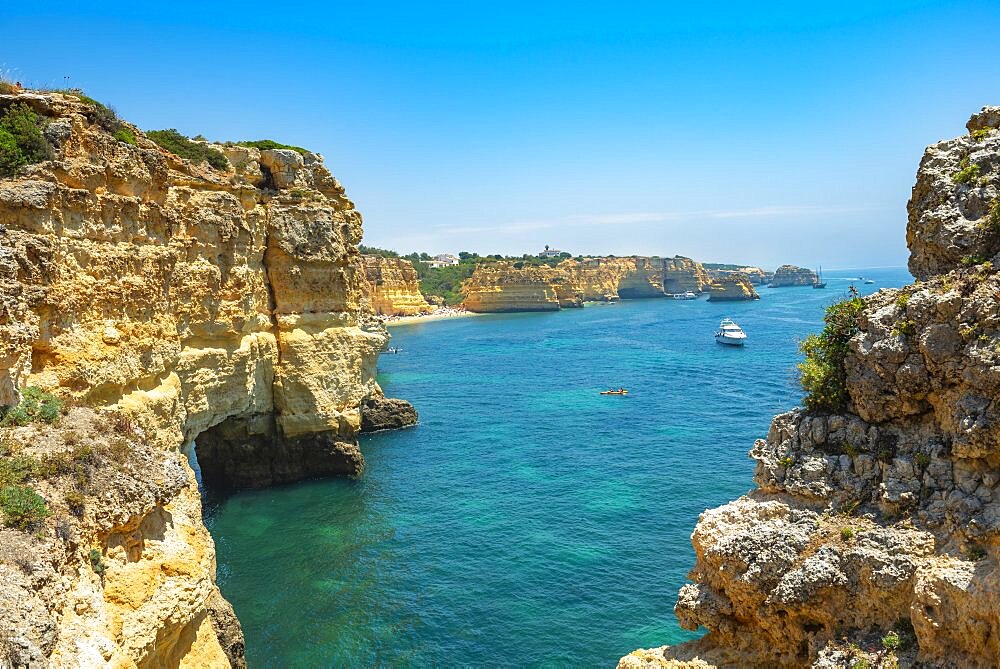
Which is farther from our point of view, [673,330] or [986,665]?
[673,330]

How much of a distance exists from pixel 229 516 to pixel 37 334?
18851 millimetres

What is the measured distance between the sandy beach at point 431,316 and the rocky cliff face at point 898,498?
370ft

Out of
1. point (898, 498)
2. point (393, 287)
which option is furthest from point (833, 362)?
point (393, 287)

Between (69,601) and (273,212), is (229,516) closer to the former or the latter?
(273,212)

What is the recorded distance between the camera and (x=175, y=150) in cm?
2755

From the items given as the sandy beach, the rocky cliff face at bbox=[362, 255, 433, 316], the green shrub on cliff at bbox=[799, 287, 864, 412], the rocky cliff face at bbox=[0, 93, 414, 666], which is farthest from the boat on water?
the green shrub on cliff at bbox=[799, 287, 864, 412]

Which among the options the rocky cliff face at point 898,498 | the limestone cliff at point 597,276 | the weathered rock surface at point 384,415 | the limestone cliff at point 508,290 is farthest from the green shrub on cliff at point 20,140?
the limestone cliff at point 597,276

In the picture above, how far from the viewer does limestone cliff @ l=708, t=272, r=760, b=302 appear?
180000 mm

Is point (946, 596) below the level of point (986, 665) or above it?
above

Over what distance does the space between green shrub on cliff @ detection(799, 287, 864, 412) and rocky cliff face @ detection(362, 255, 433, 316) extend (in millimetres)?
116113

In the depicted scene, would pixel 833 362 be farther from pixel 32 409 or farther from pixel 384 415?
pixel 384 415

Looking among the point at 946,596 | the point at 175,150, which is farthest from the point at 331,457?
the point at 946,596

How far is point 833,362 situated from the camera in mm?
12016

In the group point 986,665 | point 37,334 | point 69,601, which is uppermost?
point 37,334
